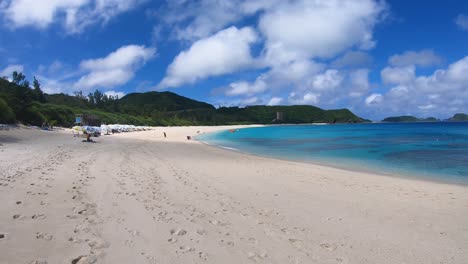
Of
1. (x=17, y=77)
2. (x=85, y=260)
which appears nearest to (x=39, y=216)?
(x=85, y=260)

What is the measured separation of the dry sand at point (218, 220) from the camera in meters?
5.17

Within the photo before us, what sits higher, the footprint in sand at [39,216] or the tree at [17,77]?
the tree at [17,77]

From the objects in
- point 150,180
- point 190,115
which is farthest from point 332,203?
point 190,115

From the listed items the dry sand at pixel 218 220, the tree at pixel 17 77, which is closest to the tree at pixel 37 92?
the tree at pixel 17 77

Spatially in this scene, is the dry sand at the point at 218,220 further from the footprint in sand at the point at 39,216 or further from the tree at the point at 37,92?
the tree at the point at 37,92

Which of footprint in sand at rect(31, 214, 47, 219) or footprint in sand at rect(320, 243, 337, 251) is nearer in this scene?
footprint in sand at rect(320, 243, 337, 251)

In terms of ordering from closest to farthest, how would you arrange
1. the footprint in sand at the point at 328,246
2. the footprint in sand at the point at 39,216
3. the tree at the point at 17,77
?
1. the footprint in sand at the point at 328,246
2. the footprint in sand at the point at 39,216
3. the tree at the point at 17,77

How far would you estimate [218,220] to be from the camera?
7023mm

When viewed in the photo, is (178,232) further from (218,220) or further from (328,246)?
(328,246)

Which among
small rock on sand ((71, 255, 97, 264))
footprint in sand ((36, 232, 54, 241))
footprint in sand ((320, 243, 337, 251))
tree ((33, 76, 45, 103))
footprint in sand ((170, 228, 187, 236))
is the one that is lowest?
footprint in sand ((320, 243, 337, 251))

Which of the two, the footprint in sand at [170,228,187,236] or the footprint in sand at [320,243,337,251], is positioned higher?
the footprint in sand at [170,228,187,236]

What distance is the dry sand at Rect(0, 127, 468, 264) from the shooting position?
5.17 m

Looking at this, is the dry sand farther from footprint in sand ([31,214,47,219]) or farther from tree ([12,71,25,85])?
tree ([12,71,25,85])

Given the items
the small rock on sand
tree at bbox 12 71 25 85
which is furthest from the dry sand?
tree at bbox 12 71 25 85
